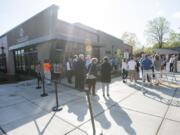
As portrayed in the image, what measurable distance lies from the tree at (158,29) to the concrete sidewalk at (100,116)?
43489 mm

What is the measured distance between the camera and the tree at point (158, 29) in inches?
1670

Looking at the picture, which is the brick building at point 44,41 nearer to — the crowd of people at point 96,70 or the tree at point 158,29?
the crowd of people at point 96,70

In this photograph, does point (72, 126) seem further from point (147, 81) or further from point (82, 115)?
point (147, 81)

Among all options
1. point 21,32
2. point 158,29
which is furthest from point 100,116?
point 158,29

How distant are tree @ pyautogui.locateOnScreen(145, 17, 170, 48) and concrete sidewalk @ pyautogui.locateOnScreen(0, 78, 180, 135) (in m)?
43.5

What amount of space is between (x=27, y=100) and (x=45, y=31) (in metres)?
7.01

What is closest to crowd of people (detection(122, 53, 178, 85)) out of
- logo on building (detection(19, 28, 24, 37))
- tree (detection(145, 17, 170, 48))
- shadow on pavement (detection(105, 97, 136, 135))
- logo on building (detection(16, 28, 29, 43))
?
shadow on pavement (detection(105, 97, 136, 135))

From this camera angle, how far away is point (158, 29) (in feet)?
140

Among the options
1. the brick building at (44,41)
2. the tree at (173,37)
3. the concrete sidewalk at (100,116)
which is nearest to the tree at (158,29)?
the tree at (173,37)

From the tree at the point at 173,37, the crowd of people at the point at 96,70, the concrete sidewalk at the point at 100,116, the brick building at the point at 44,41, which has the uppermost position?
the tree at the point at 173,37

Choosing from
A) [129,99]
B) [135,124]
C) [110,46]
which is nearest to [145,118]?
[135,124]

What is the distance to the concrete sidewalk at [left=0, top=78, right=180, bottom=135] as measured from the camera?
10.9 ft

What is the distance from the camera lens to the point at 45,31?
11.1 metres

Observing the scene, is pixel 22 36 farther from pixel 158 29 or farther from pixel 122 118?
pixel 158 29
